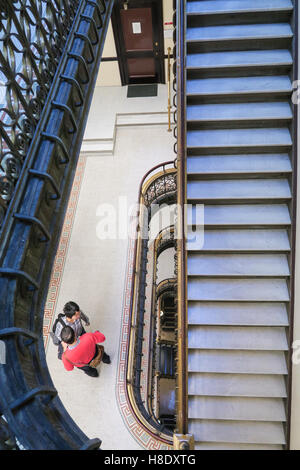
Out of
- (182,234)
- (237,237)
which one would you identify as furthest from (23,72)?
(237,237)

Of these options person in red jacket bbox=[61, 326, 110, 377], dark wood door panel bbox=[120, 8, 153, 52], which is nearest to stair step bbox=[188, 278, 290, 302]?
person in red jacket bbox=[61, 326, 110, 377]

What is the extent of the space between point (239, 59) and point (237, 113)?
0.56m

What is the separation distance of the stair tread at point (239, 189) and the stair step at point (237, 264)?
676 mm

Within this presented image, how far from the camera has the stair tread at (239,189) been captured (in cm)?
348

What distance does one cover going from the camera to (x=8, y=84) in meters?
1.68

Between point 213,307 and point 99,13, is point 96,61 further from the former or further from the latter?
point 213,307

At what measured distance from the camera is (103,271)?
485 centimetres

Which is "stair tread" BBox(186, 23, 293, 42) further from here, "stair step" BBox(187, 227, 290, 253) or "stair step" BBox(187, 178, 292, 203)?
"stair step" BBox(187, 227, 290, 253)

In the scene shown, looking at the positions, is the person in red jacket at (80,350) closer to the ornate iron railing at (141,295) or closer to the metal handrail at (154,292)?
the ornate iron railing at (141,295)

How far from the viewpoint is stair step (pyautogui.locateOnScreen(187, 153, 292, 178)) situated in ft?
11.3

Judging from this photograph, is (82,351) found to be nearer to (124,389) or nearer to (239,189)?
(124,389)

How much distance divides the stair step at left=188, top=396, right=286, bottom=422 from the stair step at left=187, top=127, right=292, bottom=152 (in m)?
2.84

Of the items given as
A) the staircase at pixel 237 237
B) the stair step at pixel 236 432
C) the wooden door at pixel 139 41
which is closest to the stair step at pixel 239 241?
the staircase at pixel 237 237

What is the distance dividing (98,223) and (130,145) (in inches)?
78.7
